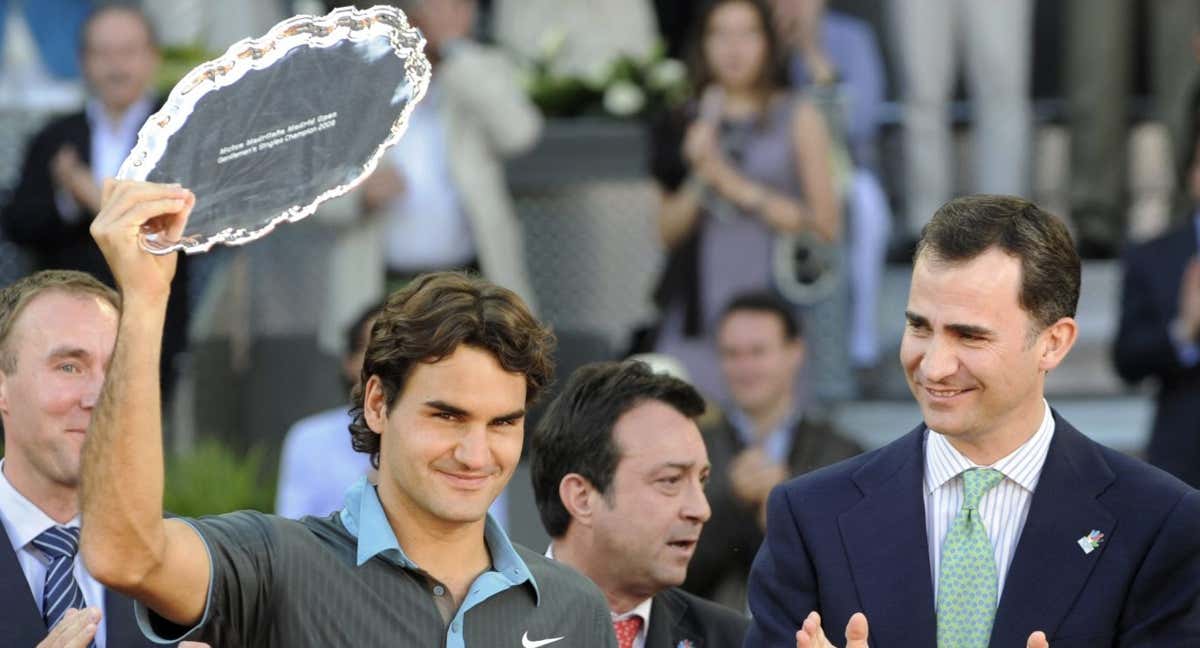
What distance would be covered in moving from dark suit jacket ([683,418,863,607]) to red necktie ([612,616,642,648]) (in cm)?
164

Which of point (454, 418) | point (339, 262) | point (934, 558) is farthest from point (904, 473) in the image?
point (339, 262)

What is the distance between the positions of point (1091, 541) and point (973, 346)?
1.43 ft

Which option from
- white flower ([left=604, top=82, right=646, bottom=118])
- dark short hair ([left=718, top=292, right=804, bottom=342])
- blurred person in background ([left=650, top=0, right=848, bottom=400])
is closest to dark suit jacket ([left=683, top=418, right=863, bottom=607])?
dark short hair ([left=718, top=292, right=804, bottom=342])

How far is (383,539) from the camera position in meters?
4.16

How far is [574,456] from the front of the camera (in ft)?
18.3

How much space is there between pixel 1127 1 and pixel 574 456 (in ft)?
20.4

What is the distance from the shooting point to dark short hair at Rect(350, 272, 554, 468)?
4234mm

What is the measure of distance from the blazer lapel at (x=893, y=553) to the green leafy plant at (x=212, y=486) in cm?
495

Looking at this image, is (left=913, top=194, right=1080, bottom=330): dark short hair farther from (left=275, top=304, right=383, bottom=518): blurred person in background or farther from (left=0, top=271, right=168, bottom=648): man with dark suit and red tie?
(left=275, top=304, right=383, bottom=518): blurred person in background

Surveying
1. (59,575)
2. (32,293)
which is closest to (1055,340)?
(59,575)

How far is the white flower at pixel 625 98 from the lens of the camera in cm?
1080

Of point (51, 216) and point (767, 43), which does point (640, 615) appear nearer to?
point (767, 43)

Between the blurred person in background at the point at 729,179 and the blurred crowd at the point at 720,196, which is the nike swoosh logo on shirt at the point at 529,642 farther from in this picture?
the blurred person in background at the point at 729,179

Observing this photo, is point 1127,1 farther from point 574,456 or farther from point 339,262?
point 574,456
